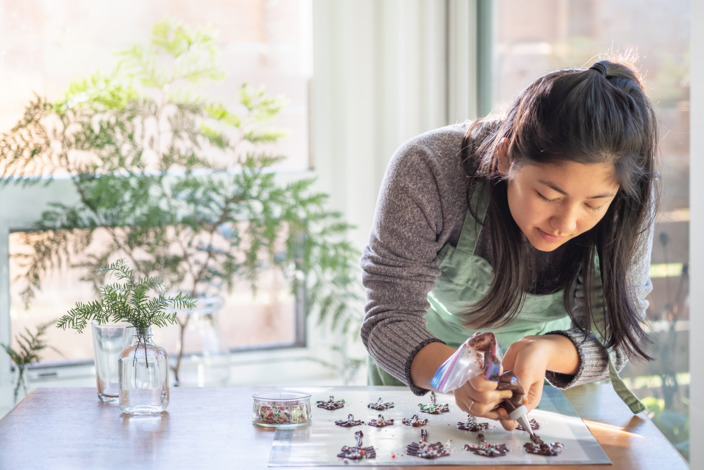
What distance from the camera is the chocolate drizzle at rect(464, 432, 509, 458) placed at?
3.53 ft

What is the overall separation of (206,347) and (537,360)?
3.61 feet

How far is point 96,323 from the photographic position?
1.25 meters

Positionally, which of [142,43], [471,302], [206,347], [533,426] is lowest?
[206,347]

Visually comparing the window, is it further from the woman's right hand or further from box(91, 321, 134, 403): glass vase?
the woman's right hand

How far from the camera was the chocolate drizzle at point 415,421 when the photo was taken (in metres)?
1.18

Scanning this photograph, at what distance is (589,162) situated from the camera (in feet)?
3.62

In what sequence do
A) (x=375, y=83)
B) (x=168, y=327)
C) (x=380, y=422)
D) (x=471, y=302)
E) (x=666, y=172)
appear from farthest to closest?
(x=375, y=83) < (x=168, y=327) < (x=666, y=172) < (x=471, y=302) < (x=380, y=422)

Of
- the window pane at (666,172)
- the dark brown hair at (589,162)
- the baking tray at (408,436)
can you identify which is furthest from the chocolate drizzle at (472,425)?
the window pane at (666,172)

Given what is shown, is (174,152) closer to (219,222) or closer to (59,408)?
(219,222)

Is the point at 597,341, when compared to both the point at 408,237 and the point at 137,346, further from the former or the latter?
the point at 137,346

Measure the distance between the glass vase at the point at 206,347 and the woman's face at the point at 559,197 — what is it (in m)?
1.05

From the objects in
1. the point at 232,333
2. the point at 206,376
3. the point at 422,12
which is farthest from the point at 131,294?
the point at 422,12

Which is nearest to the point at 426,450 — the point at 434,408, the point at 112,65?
the point at 434,408

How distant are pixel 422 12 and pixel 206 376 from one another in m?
1.21
